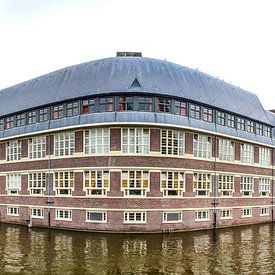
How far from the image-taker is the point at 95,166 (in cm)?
3141

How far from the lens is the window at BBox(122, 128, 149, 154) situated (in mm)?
30947

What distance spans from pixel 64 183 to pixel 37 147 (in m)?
5.60

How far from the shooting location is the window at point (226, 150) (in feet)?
123

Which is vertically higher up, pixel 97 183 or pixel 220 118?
pixel 220 118

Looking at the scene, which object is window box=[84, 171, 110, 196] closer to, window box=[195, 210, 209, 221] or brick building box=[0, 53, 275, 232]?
brick building box=[0, 53, 275, 232]

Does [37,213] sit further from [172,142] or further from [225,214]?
[225,214]

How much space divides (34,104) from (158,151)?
15.1 m

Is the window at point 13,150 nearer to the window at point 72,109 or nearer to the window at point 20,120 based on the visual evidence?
the window at point 20,120

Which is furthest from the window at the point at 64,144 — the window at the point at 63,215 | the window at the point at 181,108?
the window at the point at 181,108

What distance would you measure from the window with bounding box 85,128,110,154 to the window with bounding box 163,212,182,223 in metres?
7.47

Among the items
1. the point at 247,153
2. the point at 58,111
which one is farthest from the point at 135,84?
the point at 247,153

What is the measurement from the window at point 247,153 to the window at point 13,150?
24310mm

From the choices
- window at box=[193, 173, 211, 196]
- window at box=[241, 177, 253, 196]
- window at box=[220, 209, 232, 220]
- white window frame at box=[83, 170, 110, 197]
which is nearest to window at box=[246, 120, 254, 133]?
window at box=[241, 177, 253, 196]

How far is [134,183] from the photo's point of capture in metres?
30.7
